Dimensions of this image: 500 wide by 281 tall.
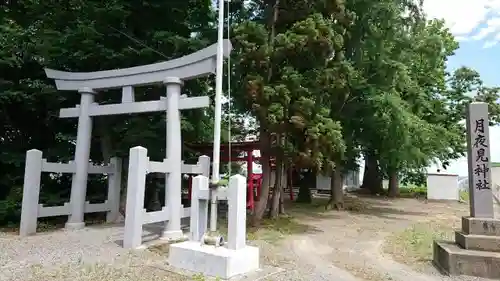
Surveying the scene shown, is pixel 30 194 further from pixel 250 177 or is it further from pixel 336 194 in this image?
pixel 336 194

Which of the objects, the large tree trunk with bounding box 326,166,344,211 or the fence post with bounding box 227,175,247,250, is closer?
the fence post with bounding box 227,175,247,250

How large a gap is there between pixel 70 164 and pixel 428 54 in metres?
11.1

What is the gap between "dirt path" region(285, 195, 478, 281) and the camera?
218 inches

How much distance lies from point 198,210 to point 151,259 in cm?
115

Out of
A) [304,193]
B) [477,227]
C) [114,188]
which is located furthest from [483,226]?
[304,193]

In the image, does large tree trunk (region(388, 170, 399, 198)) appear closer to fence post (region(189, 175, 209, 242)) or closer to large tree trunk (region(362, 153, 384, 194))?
large tree trunk (region(362, 153, 384, 194))

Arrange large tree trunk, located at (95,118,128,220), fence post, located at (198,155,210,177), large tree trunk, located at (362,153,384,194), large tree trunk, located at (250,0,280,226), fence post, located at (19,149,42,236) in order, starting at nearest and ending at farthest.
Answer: fence post, located at (19,149,42,236), fence post, located at (198,155,210,177), large tree trunk, located at (250,0,280,226), large tree trunk, located at (95,118,128,220), large tree trunk, located at (362,153,384,194)

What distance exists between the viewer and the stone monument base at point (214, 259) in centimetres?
473

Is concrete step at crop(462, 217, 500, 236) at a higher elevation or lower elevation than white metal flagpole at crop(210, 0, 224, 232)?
lower

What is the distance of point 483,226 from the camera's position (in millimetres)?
5781

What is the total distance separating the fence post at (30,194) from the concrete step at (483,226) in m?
8.18

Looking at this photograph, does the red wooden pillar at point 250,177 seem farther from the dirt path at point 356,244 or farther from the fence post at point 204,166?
the fence post at point 204,166

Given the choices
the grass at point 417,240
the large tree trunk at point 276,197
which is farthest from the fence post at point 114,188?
the grass at point 417,240

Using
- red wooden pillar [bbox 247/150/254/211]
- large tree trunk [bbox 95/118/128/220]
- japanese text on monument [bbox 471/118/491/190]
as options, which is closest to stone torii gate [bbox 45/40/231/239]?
large tree trunk [bbox 95/118/128/220]
